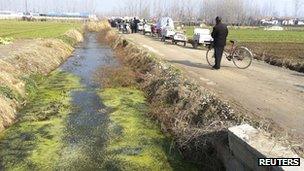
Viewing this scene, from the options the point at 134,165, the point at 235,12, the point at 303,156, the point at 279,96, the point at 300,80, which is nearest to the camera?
the point at 303,156

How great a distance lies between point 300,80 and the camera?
16219 mm

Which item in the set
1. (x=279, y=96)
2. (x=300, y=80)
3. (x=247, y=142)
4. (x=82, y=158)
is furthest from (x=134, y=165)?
(x=300, y=80)

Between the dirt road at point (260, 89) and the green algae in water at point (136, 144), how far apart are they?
2209mm

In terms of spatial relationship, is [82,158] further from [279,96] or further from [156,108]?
[279,96]

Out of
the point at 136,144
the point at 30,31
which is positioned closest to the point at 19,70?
the point at 136,144

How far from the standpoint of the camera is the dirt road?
Result: 34.4 ft

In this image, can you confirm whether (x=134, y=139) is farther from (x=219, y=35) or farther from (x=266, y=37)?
(x=266, y=37)

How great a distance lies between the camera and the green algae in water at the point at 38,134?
9930mm

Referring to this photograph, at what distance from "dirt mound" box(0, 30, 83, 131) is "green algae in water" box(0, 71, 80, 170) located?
40 centimetres

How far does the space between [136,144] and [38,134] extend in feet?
9.55

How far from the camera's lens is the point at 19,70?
65.7ft

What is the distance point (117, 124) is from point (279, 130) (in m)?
5.42

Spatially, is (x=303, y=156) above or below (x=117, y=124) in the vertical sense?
above

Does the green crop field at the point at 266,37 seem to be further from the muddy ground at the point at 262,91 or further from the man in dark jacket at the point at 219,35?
the muddy ground at the point at 262,91
